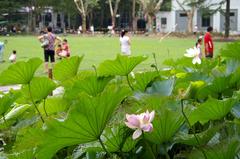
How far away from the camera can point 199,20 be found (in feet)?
188

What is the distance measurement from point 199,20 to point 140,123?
188 ft

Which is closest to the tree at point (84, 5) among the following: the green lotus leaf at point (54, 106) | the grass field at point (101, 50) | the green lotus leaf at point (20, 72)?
the grass field at point (101, 50)

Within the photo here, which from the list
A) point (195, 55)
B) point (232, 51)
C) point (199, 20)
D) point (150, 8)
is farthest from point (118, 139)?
point (199, 20)

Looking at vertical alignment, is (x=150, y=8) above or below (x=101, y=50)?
above

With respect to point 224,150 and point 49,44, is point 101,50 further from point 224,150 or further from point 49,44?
point 224,150

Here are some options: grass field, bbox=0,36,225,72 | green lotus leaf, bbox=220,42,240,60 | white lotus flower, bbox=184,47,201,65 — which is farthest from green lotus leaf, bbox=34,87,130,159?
grass field, bbox=0,36,225,72

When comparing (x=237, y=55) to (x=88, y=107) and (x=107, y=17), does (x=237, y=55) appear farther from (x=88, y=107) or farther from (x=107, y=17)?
(x=107, y=17)

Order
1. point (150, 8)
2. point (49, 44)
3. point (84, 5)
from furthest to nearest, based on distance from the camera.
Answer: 1. point (84, 5)
2. point (150, 8)
3. point (49, 44)

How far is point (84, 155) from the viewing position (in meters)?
1.17

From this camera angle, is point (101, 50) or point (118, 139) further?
point (101, 50)

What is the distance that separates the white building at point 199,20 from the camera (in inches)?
2146

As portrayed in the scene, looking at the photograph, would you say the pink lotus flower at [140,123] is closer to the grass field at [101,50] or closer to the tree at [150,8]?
the grass field at [101,50]

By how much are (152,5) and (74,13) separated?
16.1 meters

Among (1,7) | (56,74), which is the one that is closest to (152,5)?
Answer: (1,7)
